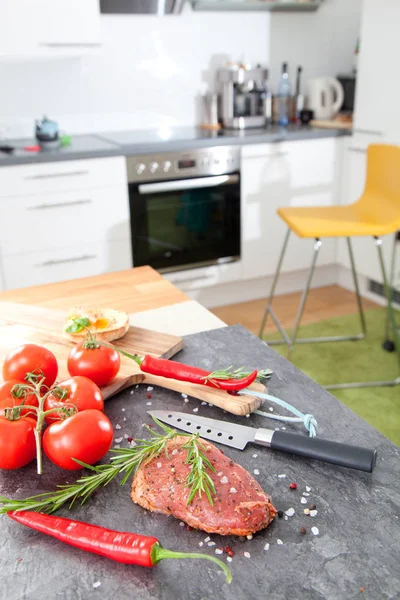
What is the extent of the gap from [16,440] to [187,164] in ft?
8.40

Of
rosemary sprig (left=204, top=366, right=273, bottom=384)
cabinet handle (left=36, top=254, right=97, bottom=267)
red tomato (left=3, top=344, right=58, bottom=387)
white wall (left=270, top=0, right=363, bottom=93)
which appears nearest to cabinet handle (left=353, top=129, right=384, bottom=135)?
white wall (left=270, top=0, right=363, bottom=93)

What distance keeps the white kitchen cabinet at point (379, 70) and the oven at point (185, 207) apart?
78 centimetres

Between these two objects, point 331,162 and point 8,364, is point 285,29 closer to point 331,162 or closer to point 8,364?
point 331,162

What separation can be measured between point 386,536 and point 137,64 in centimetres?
337

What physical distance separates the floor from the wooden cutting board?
81.0 inches

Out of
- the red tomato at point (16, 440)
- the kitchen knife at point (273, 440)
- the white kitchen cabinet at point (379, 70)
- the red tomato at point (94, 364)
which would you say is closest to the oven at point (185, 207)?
the white kitchen cabinet at point (379, 70)

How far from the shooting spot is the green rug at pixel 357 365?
2.53m

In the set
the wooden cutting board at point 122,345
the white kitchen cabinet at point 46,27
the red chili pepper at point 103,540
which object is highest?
the white kitchen cabinet at point 46,27

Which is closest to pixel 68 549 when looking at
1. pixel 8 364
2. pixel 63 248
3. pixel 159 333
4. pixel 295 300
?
pixel 8 364

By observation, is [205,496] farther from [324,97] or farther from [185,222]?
[324,97]

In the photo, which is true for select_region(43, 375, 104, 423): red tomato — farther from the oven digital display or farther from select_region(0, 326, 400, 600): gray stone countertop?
the oven digital display

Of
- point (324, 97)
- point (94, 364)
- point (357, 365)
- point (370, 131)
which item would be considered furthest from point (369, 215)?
point (94, 364)

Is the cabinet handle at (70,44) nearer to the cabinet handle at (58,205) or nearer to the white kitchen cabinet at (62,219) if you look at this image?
the white kitchen cabinet at (62,219)

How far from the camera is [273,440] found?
0.90 metres
